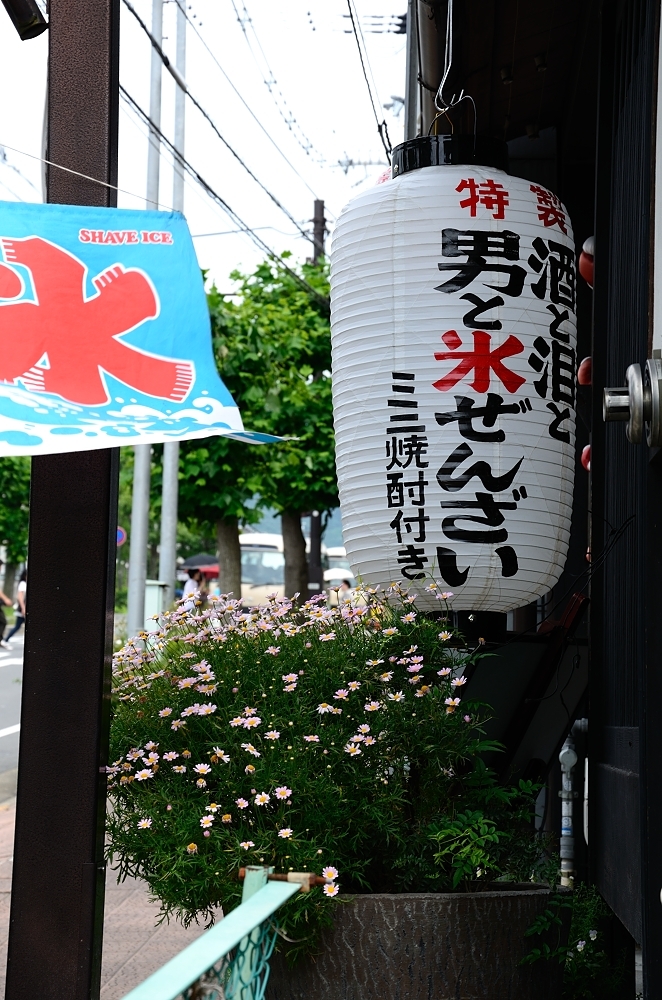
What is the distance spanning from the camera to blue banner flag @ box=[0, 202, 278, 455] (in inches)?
121

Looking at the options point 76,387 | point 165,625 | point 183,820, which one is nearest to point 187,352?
point 76,387

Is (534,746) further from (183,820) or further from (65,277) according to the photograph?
(65,277)

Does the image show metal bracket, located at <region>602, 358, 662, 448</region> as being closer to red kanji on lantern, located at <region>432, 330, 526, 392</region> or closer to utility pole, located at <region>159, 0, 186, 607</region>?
red kanji on lantern, located at <region>432, 330, 526, 392</region>

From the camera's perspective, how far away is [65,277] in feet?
10.7

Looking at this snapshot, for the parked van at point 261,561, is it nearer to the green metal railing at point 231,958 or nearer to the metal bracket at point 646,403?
the green metal railing at point 231,958

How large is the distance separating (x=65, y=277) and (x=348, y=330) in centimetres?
110

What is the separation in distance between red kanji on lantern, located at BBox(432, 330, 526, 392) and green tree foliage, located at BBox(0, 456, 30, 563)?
1552 inches

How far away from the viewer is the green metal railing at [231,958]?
1.64 meters

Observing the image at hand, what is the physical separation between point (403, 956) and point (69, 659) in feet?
4.25

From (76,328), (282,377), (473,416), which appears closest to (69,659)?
(76,328)

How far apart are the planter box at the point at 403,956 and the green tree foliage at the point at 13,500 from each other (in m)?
40.1

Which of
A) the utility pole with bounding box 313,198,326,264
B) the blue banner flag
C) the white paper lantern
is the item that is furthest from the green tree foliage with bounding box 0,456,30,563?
the blue banner flag

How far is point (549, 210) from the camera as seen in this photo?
12.9 feet

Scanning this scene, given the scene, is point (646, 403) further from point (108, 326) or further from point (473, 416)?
point (108, 326)
